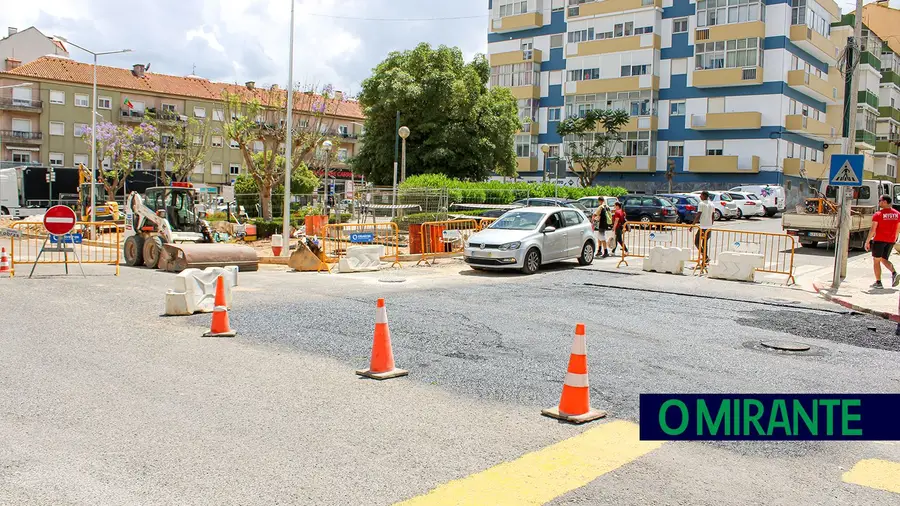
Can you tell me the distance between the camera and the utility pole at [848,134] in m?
17.5

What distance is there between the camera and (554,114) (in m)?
64.2

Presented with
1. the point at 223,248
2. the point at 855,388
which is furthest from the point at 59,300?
the point at 855,388

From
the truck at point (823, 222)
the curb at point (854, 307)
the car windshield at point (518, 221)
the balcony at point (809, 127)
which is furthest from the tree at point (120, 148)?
the curb at point (854, 307)

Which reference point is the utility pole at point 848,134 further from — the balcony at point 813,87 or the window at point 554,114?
the window at point 554,114

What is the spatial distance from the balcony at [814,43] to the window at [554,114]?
1836 centimetres

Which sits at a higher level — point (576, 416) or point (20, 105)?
point (20, 105)

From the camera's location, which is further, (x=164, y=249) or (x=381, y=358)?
(x=164, y=249)

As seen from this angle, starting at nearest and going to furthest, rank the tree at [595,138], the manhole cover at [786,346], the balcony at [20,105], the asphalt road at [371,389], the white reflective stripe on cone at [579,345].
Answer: the asphalt road at [371,389]
the white reflective stripe on cone at [579,345]
the manhole cover at [786,346]
the tree at [595,138]
the balcony at [20,105]

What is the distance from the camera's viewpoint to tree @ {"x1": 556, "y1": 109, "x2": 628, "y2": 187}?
56438 mm

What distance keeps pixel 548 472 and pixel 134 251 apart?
683 inches

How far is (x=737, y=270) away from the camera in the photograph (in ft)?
60.8

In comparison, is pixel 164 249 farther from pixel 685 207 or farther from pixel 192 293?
pixel 685 207

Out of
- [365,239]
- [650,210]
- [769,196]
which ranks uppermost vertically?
[769,196]

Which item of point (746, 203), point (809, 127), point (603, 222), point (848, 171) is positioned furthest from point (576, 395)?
point (809, 127)
